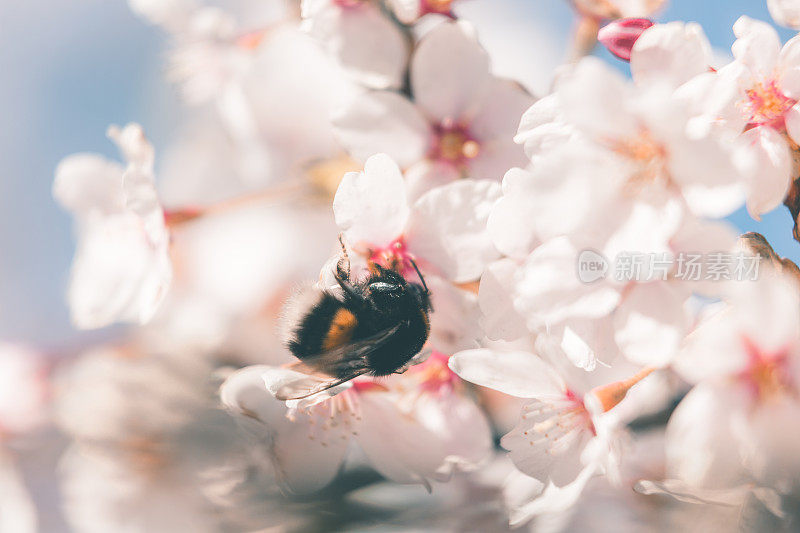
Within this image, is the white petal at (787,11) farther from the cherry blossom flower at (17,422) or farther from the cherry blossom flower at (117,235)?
the cherry blossom flower at (17,422)

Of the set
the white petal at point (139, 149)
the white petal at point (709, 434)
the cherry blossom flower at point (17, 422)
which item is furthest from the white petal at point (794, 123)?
the cherry blossom flower at point (17, 422)

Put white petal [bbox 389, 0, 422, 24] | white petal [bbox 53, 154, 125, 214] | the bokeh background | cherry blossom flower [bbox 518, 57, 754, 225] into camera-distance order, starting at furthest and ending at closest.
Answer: the bokeh background
white petal [bbox 53, 154, 125, 214]
white petal [bbox 389, 0, 422, 24]
cherry blossom flower [bbox 518, 57, 754, 225]

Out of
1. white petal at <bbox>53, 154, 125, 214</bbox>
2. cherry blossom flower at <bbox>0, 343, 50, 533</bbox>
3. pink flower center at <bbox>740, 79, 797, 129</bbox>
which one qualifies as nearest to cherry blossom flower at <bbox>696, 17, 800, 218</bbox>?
pink flower center at <bbox>740, 79, 797, 129</bbox>

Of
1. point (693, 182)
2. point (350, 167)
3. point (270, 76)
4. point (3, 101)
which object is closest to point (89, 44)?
point (3, 101)

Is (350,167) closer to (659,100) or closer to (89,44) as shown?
(659,100)

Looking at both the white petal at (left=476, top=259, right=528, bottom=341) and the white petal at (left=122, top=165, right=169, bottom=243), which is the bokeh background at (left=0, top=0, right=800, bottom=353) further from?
the white petal at (left=476, top=259, right=528, bottom=341)

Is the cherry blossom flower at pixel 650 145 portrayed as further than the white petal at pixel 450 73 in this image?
No

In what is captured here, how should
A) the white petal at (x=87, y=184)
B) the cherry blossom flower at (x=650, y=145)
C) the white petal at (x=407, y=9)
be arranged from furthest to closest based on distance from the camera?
the white petal at (x=87, y=184) → the white petal at (x=407, y=9) → the cherry blossom flower at (x=650, y=145)
